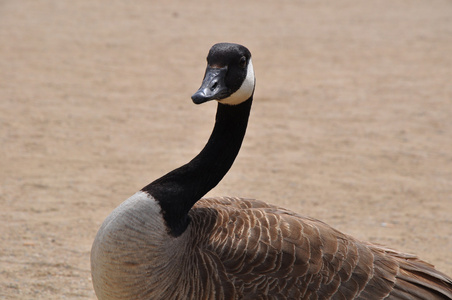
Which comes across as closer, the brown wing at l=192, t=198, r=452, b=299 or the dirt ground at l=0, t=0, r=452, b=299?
the brown wing at l=192, t=198, r=452, b=299

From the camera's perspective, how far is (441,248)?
19.7 feet

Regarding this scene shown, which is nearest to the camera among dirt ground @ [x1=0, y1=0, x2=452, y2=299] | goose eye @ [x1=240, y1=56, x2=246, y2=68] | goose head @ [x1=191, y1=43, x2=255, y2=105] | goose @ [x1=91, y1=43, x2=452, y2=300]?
goose @ [x1=91, y1=43, x2=452, y2=300]

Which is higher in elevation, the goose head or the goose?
the goose head

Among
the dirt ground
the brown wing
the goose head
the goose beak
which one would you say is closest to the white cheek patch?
the goose head

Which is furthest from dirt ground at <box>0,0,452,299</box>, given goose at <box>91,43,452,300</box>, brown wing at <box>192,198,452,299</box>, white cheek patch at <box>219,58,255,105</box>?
white cheek patch at <box>219,58,255,105</box>

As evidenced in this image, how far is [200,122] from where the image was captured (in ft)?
29.9

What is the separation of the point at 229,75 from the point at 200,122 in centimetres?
516

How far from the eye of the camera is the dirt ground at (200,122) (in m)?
6.24

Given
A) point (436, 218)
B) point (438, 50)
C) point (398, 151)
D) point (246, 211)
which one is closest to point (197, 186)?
point (246, 211)

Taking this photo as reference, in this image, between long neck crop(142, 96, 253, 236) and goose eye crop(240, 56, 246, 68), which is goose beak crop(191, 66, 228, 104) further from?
long neck crop(142, 96, 253, 236)

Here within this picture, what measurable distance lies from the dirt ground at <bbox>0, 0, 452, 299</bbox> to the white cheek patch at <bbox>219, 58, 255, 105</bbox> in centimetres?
201

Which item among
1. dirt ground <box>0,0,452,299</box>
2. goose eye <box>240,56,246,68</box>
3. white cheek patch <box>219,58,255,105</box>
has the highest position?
goose eye <box>240,56,246,68</box>

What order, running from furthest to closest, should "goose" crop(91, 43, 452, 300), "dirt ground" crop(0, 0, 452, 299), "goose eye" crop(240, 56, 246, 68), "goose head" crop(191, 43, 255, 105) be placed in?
"dirt ground" crop(0, 0, 452, 299)
"goose eye" crop(240, 56, 246, 68)
"goose head" crop(191, 43, 255, 105)
"goose" crop(91, 43, 452, 300)

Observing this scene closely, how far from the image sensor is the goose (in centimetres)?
372
